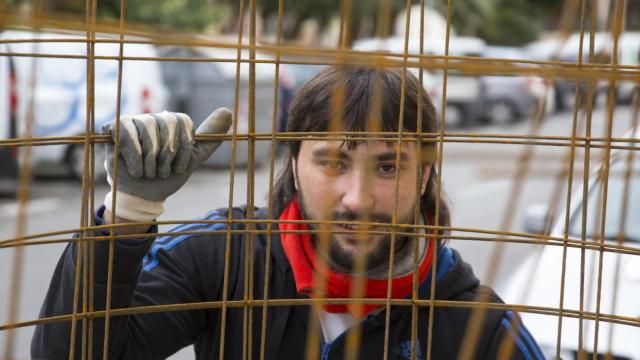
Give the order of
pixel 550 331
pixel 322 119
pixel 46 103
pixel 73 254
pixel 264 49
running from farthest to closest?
pixel 46 103 → pixel 550 331 → pixel 322 119 → pixel 73 254 → pixel 264 49

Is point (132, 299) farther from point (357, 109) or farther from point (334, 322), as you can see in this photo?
point (357, 109)

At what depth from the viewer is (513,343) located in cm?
189

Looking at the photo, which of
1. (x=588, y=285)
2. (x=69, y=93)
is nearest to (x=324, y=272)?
(x=588, y=285)

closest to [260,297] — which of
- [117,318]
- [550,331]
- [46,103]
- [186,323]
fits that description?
[186,323]

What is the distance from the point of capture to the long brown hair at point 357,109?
1.93 meters

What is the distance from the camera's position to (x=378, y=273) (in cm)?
186

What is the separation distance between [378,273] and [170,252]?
1.43 ft

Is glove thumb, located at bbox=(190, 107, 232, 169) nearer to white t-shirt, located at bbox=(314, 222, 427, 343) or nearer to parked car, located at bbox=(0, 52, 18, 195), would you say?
white t-shirt, located at bbox=(314, 222, 427, 343)

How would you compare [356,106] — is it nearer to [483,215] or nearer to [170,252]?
[170,252]

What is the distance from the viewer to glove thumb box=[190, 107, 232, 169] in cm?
157

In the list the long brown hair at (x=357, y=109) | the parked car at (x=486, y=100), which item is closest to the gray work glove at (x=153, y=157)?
the long brown hair at (x=357, y=109)

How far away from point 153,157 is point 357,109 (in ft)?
1.83

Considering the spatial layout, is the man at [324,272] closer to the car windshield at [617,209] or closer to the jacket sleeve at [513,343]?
the jacket sleeve at [513,343]

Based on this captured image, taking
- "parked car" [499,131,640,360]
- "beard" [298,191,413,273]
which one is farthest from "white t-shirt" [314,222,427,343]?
"parked car" [499,131,640,360]
